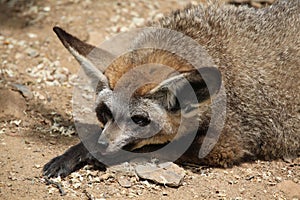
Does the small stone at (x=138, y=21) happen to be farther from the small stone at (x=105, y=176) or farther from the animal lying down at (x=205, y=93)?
the small stone at (x=105, y=176)

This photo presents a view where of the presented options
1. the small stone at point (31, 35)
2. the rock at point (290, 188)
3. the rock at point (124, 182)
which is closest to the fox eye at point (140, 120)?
the rock at point (124, 182)

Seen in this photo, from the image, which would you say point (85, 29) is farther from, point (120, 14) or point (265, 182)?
point (265, 182)

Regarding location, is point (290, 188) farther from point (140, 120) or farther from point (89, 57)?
point (89, 57)

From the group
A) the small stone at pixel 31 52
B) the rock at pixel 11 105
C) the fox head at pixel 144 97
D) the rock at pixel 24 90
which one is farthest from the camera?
the small stone at pixel 31 52

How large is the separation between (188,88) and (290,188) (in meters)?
1.67

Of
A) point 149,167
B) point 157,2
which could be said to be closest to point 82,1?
point 157,2

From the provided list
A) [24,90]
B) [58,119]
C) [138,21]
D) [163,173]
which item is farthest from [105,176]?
[138,21]

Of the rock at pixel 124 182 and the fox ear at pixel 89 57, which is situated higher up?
the fox ear at pixel 89 57

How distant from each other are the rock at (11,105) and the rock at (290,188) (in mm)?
3358

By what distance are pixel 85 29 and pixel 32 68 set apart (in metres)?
1.30

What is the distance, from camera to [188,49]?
586 cm

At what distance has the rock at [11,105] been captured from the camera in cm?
659

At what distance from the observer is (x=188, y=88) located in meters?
5.30

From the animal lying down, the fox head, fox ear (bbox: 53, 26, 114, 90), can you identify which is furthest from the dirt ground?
fox ear (bbox: 53, 26, 114, 90)
